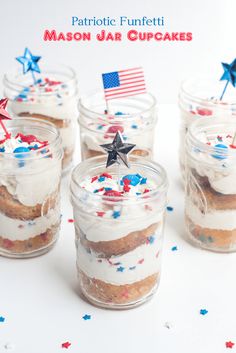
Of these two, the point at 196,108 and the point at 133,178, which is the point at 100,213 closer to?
the point at 133,178

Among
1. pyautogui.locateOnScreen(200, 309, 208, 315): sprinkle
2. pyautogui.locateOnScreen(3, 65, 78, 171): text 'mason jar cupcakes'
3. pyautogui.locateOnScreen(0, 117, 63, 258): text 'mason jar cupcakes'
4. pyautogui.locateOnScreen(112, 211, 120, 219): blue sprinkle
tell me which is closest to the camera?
pyautogui.locateOnScreen(112, 211, 120, 219): blue sprinkle

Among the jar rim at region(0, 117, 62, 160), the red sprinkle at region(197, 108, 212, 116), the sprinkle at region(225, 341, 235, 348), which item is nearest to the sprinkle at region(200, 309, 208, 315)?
the sprinkle at region(225, 341, 235, 348)

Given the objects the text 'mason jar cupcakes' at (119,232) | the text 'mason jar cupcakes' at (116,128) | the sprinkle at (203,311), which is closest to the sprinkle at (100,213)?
the text 'mason jar cupcakes' at (119,232)

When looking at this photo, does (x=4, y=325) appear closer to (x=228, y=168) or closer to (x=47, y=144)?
(x=47, y=144)

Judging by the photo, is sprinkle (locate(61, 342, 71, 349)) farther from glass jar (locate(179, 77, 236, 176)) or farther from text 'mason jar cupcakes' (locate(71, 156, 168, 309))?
glass jar (locate(179, 77, 236, 176))

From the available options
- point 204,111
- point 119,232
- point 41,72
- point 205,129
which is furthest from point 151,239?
point 41,72

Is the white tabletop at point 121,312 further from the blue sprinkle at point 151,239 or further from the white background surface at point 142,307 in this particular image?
the blue sprinkle at point 151,239

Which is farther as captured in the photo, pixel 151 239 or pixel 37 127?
pixel 37 127

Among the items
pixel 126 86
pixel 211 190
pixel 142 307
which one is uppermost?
pixel 126 86
